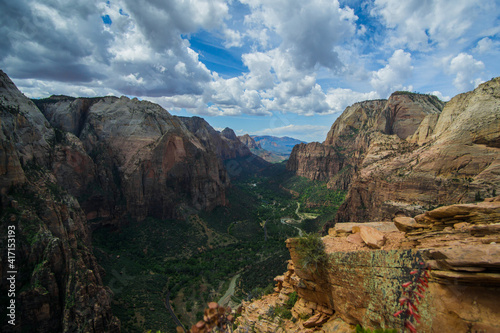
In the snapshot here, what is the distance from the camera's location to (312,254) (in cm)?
1388

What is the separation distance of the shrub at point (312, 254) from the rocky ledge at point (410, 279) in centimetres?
36

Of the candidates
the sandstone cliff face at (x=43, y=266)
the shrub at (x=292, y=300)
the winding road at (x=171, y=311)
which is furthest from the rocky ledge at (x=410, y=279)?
the winding road at (x=171, y=311)

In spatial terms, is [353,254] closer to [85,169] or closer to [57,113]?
[85,169]

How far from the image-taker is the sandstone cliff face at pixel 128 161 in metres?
53.4

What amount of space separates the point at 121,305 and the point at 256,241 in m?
39.7

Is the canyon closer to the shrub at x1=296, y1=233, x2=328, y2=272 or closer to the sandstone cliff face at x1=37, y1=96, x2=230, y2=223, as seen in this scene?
the sandstone cliff face at x1=37, y1=96, x2=230, y2=223

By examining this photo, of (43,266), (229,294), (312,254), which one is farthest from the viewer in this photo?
(229,294)

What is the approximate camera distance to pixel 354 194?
175ft

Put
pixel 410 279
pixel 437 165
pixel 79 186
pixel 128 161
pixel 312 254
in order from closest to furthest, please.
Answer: pixel 410 279, pixel 312 254, pixel 437 165, pixel 79 186, pixel 128 161

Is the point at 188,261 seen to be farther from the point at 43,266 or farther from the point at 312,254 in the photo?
the point at 312,254

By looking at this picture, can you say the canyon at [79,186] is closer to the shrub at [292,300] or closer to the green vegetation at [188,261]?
the green vegetation at [188,261]

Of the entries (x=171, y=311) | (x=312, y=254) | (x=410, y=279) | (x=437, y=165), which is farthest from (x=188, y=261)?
(x=437, y=165)

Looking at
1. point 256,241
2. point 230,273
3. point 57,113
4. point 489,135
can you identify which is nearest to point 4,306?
point 230,273

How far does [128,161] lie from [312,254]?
62.0 meters
